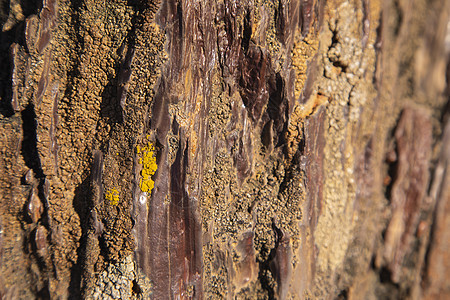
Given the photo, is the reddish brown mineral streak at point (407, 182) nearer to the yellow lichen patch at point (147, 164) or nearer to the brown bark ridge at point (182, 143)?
Answer: the brown bark ridge at point (182, 143)

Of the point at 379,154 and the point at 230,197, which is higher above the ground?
the point at 379,154

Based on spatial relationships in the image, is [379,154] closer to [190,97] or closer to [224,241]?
[224,241]

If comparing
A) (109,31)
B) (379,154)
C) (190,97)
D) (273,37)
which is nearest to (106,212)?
(190,97)

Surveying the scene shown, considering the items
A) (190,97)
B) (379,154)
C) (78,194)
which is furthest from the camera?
(379,154)

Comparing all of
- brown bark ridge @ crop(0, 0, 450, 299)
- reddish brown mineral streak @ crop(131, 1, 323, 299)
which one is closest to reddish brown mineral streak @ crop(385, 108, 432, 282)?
brown bark ridge @ crop(0, 0, 450, 299)

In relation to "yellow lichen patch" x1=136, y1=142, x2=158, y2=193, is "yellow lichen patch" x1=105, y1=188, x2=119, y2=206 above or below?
below

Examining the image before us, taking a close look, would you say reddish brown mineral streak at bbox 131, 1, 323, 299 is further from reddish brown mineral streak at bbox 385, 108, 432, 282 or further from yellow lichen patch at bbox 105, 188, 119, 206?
reddish brown mineral streak at bbox 385, 108, 432, 282

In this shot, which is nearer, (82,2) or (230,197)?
(82,2)

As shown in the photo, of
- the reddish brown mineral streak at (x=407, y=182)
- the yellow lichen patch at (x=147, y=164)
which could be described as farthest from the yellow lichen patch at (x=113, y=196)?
the reddish brown mineral streak at (x=407, y=182)
